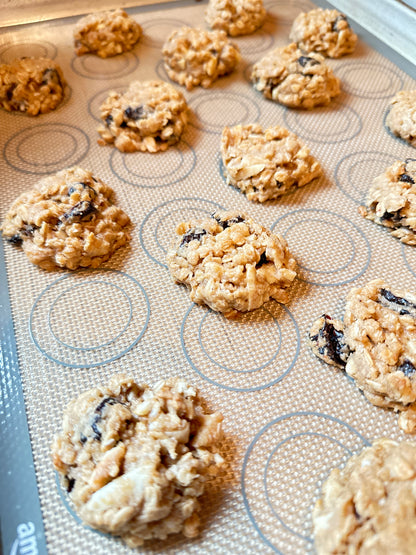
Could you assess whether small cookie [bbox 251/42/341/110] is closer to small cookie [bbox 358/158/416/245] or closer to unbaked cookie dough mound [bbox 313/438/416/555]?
small cookie [bbox 358/158/416/245]

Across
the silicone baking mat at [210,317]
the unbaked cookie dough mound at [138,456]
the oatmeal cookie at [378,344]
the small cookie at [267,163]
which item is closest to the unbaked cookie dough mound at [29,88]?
the silicone baking mat at [210,317]

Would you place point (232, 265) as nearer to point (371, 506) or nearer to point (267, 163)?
point (267, 163)

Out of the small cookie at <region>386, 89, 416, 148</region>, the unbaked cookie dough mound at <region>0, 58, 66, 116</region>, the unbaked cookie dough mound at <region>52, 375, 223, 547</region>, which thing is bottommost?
the unbaked cookie dough mound at <region>52, 375, 223, 547</region>

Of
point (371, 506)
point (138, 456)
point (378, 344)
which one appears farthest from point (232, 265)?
point (371, 506)

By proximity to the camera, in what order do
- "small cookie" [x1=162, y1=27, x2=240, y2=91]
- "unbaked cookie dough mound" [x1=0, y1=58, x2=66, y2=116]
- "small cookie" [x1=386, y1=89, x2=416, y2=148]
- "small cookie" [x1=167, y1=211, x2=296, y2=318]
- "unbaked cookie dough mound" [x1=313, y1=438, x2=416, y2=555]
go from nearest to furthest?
"unbaked cookie dough mound" [x1=313, y1=438, x2=416, y2=555]
"small cookie" [x1=167, y1=211, x2=296, y2=318]
"small cookie" [x1=386, y1=89, x2=416, y2=148]
"unbaked cookie dough mound" [x1=0, y1=58, x2=66, y2=116]
"small cookie" [x1=162, y1=27, x2=240, y2=91]

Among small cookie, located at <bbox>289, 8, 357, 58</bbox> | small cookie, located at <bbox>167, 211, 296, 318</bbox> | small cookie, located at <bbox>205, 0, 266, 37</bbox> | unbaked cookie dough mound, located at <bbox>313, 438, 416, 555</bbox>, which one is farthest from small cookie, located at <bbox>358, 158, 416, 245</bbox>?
small cookie, located at <bbox>205, 0, 266, 37</bbox>

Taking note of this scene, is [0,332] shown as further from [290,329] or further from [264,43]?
[264,43]

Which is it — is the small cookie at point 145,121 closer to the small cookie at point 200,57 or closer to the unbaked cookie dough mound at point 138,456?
the small cookie at point 200,57
